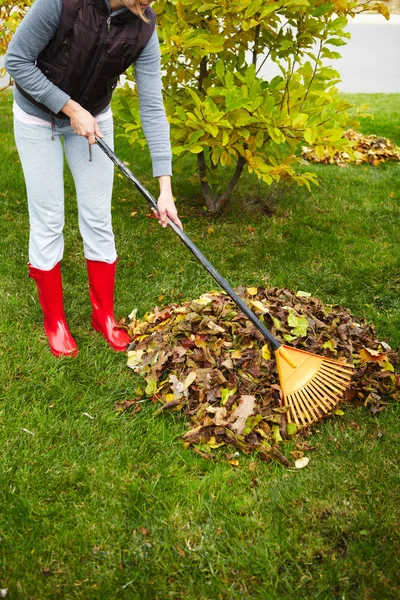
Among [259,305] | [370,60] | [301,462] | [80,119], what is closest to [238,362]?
[259,305]

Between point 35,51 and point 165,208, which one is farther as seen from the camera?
point 165,208

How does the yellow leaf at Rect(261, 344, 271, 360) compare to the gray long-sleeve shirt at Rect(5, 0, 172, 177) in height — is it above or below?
below

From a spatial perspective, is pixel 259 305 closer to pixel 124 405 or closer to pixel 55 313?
pixel 124 405

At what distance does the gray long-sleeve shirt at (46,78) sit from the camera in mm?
2102

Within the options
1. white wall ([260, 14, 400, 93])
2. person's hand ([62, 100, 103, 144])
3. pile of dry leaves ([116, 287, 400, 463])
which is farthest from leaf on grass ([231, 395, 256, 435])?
white wall ([260, 14, 400, 93])

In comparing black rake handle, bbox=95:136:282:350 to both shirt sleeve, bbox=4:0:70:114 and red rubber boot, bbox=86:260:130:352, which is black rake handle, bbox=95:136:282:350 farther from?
red rubber boot, bbox=86:260:130:352

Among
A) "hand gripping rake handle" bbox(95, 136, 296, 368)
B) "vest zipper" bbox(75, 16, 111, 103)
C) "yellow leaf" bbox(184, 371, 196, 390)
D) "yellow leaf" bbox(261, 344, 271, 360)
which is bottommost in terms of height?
"yellow leaf" bbox(184, 371, 196, 390)

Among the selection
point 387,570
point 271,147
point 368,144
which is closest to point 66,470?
point 387,570

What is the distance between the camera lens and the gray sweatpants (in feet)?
8.22

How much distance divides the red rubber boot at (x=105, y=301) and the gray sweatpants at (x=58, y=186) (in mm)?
68

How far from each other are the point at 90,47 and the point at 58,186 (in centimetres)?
65

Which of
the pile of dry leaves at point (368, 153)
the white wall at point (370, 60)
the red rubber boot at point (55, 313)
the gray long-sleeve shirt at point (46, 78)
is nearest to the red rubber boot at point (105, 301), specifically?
the red rubber boot at point (55, 313)

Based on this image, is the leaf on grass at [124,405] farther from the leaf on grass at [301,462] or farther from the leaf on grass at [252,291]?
the leaf on grass at [252,291]

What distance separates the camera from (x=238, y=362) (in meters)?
2.66
